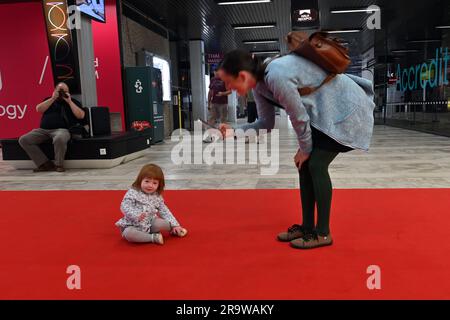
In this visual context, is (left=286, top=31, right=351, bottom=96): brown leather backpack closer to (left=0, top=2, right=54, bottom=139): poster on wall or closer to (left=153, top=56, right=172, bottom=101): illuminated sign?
(left=0, top=2, right=54, bottom=139): poster on wall

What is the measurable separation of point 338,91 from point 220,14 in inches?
389

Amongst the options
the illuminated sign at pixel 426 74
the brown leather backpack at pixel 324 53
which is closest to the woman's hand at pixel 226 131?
the brown leather backpack at pixel 324 53

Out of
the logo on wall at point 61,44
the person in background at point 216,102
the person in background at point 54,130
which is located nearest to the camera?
the person in background at point 54,130

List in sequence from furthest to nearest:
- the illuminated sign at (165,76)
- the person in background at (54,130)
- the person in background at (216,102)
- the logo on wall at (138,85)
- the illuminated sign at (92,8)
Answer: the illuminated sign at (165,76), the person in background at (216,102), the logo on wall at (138,85), the illuminated sign at (92,8), the person in background at (54,130)

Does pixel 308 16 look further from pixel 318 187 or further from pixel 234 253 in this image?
pixel 234 253

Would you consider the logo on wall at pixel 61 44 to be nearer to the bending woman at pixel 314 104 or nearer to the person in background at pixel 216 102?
the person in background at pixel 216 102

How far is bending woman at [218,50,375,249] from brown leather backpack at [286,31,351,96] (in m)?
0.03

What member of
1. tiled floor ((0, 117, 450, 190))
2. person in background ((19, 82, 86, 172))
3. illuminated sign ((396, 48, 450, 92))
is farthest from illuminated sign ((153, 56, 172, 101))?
illuminated sign ((396, 48, 450, 92))

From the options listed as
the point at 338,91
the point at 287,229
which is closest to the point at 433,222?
the point at 287,229

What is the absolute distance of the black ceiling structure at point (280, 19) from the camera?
10.1 metres

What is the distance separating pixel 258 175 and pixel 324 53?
2.69 meters

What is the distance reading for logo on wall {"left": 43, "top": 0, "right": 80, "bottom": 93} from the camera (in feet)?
18.8

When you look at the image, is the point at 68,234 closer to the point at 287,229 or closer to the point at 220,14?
the point at 287,229

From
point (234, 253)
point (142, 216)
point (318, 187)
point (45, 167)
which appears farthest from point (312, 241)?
point (45, 167)
